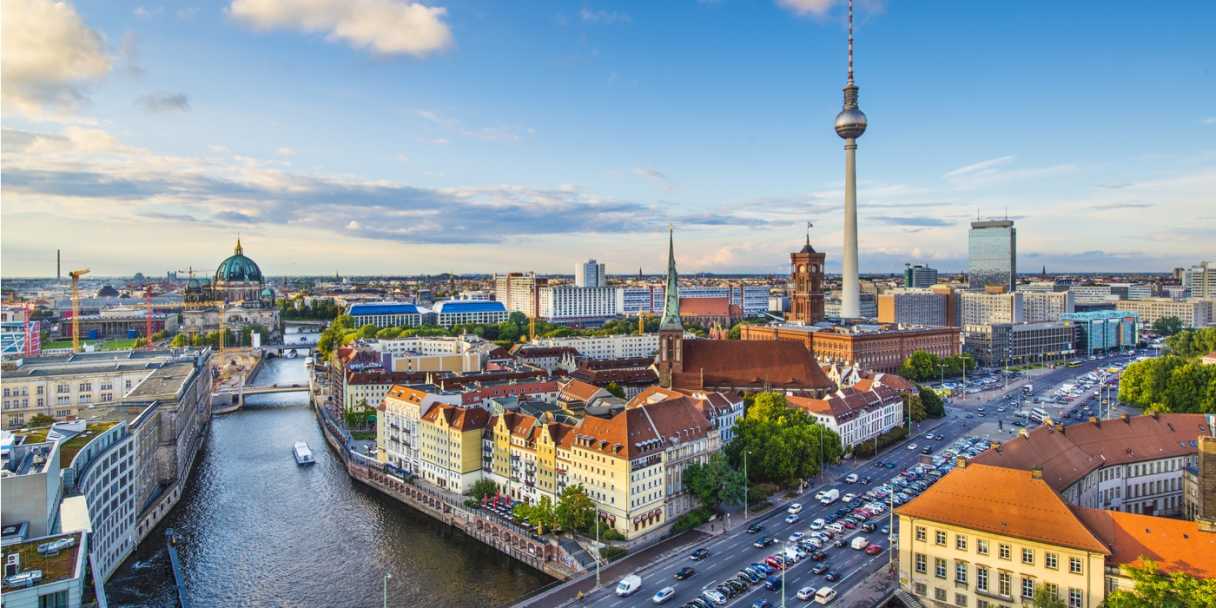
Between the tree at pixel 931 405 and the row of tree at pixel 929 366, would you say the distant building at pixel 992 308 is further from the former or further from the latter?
the tree at pixel 931 405

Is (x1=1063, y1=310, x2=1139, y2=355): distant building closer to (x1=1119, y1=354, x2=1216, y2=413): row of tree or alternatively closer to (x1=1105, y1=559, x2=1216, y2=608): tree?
(x1=1119, y1=354, x2=1216, y2=413): row of tree

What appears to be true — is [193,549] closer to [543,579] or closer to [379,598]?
[379,598]

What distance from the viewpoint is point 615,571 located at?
116ft

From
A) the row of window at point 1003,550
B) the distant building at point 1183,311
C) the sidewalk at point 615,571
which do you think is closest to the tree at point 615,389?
the sidewalk at point 615,571

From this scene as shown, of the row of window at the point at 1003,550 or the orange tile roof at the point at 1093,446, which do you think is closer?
the row of window at the point at 1003,550

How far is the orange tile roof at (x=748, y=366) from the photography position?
230 feet

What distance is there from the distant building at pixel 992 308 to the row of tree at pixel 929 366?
56.5 metres

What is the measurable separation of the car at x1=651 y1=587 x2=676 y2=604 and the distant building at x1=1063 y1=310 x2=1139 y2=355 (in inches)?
4516

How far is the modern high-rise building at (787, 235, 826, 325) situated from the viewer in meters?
103

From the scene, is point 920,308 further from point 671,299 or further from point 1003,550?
point 1003,550

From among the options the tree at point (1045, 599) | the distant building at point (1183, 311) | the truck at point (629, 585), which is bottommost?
the truck at point (629, 585)

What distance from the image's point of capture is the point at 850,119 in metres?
108

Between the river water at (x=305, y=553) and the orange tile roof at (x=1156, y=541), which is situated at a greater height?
the orange tile roof at (x=1156, y=541)

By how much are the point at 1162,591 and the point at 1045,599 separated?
11.9 feet
